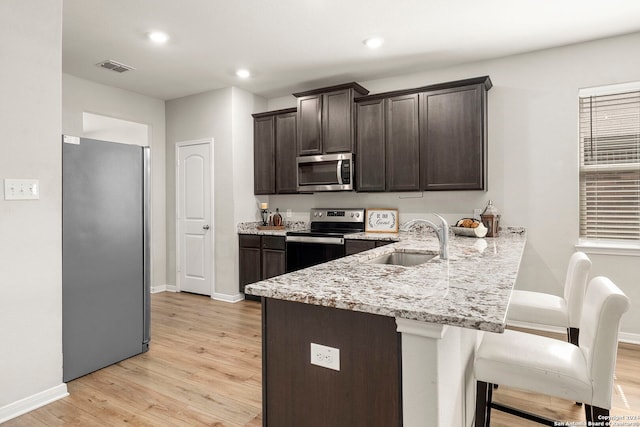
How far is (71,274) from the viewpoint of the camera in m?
2.47

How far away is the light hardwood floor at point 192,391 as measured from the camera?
205cm

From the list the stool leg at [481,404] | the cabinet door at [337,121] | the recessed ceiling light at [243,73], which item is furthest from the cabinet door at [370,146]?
the stool leg at [481,404]

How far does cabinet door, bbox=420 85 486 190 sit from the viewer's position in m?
3.49

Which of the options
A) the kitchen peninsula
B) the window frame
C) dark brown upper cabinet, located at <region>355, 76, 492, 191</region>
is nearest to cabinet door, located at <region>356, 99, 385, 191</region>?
dark brown upper cabinet, located at <region>355, 76, 492, 191</region>

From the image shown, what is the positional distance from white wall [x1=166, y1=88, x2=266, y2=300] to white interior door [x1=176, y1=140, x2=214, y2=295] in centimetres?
12

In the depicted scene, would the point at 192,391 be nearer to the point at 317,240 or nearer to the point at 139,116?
the point at 317,240

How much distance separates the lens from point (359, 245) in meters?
3.77

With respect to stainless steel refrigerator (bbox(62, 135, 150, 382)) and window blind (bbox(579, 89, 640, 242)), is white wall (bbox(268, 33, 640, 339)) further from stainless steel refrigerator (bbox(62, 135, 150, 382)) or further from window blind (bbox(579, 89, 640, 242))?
stainless steel refrigerator (bbox(62, 135, 150, 382))

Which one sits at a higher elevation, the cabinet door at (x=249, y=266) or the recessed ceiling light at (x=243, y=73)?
the recessed ceiling light at (x=243, y=73)

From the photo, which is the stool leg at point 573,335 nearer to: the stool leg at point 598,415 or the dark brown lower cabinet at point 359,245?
the stool leg at point 598,415

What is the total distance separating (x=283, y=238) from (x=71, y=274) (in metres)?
2.24

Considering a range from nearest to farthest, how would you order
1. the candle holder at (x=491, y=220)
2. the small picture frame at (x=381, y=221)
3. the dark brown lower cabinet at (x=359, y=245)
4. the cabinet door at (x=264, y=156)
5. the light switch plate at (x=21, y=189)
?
the light switch plate at (x=21, y=189) < the candle holder at (x=491, y=220) < the dark brown lower cabinet at (x=359, y=245) < the small picture frame at (x=381, y=221) < the cabinet door at (x=264, y=156)

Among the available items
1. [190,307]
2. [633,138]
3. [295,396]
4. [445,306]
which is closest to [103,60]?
[190,307]

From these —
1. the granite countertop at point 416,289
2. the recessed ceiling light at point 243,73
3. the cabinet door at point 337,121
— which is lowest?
the granite countertop at point 416,289
